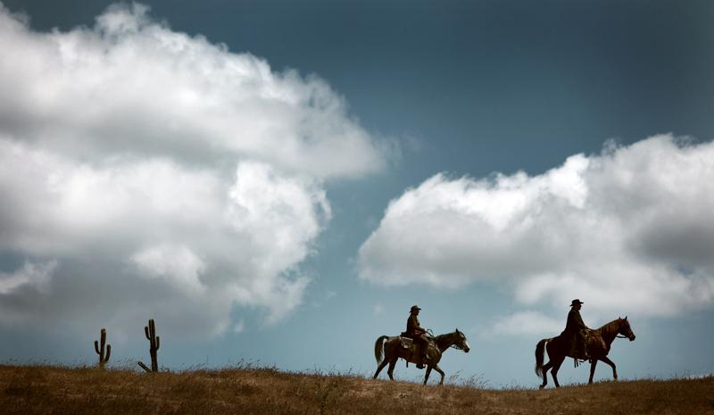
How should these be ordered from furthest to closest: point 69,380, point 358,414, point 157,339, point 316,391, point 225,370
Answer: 1. point 157,339
2. point 225,370
3. point 316,391
4. point 69,380
5. point 358,414

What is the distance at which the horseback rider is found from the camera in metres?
27.5

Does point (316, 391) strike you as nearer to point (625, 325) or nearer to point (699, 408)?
point (699, 408)

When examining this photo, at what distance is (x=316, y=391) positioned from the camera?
74.0 feet

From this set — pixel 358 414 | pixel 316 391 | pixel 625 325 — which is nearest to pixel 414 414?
pixel 358 414

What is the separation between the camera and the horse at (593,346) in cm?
2752

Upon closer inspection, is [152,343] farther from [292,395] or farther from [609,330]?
[609,330]

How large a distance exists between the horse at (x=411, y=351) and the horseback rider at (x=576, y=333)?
421cm

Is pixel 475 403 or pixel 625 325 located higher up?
pixel 625 325

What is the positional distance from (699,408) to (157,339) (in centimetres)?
1983

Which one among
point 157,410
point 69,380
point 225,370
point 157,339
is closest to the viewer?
point 157,410

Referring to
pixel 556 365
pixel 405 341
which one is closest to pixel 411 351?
pixel 405 341

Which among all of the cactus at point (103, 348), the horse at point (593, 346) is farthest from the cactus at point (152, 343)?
the horse at point (593, 346)

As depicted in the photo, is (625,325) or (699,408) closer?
(699,408)

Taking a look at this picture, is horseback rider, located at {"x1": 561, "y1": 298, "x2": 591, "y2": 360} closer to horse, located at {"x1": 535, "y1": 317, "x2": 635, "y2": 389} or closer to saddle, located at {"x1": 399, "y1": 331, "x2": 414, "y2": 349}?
horse, located at {"x1": 535, "y1": 317, "x2": 635, "y2": 389}
